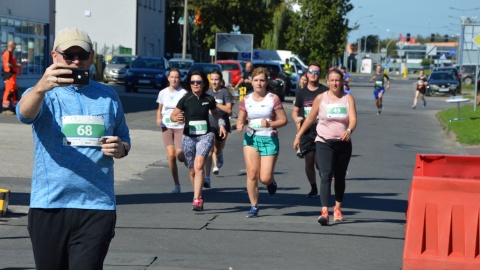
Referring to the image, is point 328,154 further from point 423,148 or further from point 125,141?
point 423,148

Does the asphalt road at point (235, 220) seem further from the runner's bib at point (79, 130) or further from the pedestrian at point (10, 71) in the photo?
the pedestrian at point (10, 71)

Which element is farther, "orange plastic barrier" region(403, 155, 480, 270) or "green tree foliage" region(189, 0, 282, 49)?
"green tree foliage" region(189, 0, 282, 49)

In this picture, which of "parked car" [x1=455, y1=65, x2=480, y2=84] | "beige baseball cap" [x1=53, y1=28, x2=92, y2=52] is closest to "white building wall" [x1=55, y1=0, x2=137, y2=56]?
"parked car" [x1=455, y1=65, x2=480, y2=84]

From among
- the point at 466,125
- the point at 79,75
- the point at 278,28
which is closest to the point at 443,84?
the point at 278,28

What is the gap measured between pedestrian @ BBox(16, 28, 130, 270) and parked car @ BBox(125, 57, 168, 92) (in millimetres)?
39652

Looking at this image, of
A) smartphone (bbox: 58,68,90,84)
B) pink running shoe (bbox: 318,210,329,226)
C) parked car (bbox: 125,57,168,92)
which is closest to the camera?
smartphone (bbox: 58,68,90,84)

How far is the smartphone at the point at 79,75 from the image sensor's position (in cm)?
485

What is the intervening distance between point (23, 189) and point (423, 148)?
41.0 ft

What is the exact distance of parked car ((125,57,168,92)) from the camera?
147 feet

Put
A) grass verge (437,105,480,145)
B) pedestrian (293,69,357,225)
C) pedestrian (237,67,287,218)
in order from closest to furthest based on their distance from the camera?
pedestrian (293,69,357,225), pedestrian (237,67,287,218), grass verge (437,105,480,145)

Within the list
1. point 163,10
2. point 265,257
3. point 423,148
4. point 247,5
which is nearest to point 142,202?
point 265,257

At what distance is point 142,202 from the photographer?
12898 millimetres

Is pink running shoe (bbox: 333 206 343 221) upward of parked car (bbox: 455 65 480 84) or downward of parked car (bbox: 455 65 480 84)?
upward

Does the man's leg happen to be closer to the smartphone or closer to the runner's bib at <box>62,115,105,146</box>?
the runner's bib at <box>62,115,105,146</box>
